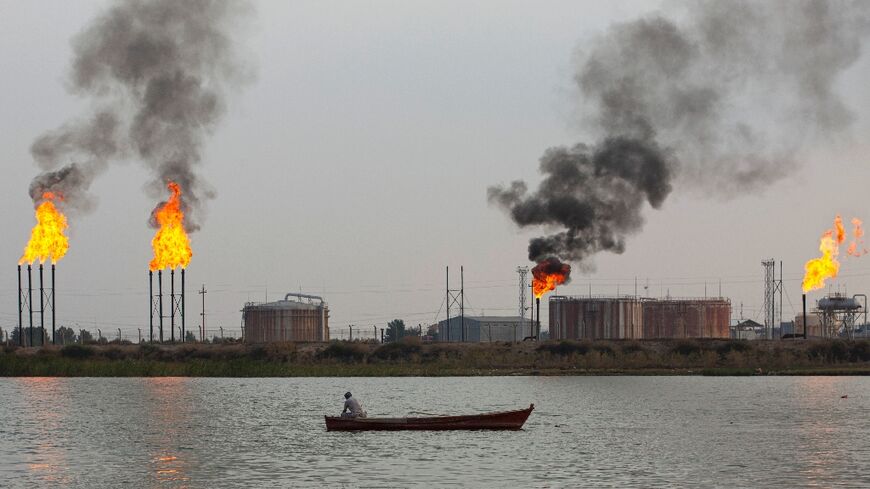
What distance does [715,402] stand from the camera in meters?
104

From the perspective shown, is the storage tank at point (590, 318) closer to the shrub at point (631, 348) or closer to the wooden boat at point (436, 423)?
the shrub at point (631, 348)

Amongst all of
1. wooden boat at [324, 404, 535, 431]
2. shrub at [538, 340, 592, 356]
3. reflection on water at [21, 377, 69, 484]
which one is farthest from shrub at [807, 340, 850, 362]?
wooden boat at [324, 404, 535, 431]

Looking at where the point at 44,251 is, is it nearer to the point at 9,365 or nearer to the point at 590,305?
the point at 9,365

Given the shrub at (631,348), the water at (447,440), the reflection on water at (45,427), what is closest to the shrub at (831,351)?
the shrub at (631,348)

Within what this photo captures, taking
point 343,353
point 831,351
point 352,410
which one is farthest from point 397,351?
point 352,410

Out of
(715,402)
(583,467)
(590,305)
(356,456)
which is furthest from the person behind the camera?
(590,305)

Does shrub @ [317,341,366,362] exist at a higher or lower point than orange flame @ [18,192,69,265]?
lower

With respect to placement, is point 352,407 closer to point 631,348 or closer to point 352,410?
point 352,410

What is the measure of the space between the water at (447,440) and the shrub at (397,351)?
3629 cm

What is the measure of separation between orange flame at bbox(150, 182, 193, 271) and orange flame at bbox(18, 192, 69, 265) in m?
11.5

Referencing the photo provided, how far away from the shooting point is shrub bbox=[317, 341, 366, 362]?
164 metres

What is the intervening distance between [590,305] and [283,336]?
4789 cm

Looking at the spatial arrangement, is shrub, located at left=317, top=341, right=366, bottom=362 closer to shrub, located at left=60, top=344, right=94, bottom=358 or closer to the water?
shrub, located at left=60, top=344, right=94, bottom=358

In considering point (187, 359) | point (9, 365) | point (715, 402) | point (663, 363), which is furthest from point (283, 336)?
point (715, 402)
